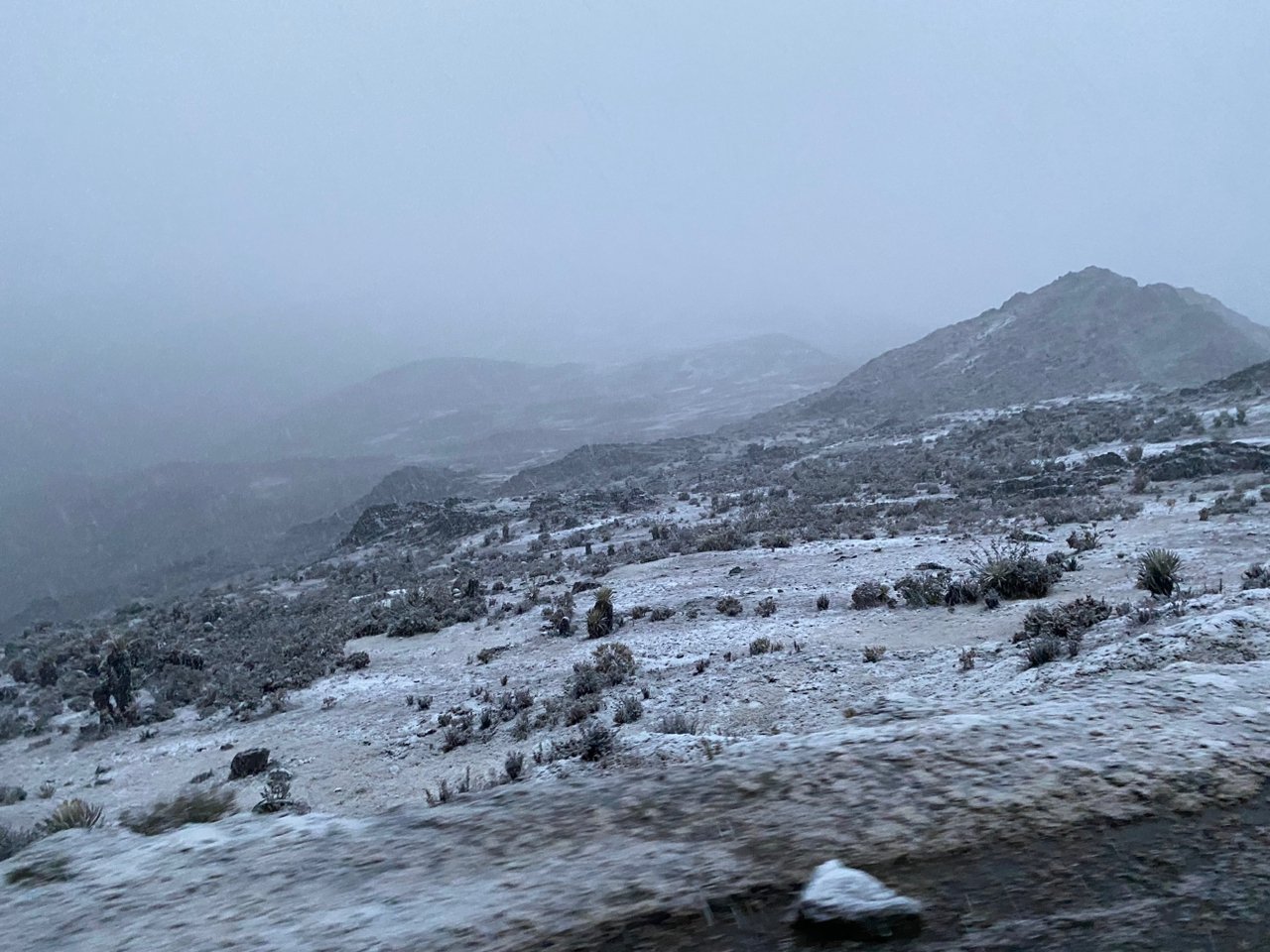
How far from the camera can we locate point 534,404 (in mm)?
136125

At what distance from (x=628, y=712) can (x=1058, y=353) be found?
62.1 m

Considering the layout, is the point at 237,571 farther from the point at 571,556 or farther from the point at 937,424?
the point at 937,424

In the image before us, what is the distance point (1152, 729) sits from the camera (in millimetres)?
4598

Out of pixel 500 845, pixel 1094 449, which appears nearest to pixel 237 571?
pixel 1094 449

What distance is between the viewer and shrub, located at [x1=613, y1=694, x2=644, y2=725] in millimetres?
9633

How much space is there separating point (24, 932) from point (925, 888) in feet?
14.3

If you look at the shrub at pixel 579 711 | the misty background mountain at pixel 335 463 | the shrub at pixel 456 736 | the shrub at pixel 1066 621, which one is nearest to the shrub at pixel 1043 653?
the shrub at pixel 1066 621

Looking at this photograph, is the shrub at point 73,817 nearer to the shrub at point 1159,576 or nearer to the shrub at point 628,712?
the shrub at point 628,712

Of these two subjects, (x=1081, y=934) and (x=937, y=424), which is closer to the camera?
(x=1081, y=934)

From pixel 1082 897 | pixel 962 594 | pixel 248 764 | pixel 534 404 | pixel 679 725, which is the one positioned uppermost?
pixel 534 404

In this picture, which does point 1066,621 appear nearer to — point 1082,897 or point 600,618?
point 1082,897

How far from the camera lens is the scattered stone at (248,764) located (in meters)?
10.6

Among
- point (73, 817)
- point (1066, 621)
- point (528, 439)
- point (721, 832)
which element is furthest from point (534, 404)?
point (721, 832)

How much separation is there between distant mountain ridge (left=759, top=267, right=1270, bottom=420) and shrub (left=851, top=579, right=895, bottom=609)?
43394 millimetres
